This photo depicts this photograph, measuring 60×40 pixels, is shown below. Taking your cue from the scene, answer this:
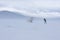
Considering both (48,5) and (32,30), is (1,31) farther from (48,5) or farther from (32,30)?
(48,5)

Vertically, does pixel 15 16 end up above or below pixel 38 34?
above

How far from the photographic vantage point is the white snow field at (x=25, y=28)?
3.49 ft

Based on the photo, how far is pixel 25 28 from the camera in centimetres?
108

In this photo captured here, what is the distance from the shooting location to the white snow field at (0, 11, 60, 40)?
1062mm

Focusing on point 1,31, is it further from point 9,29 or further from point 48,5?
point 48,5

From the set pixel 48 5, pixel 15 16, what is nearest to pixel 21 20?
pixel 15 16

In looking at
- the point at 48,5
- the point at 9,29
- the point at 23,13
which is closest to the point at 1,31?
the point at 9,29

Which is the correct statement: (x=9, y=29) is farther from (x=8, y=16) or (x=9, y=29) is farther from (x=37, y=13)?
(x=37, y=13)

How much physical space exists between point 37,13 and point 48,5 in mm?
87

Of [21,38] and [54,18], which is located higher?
[54,18]

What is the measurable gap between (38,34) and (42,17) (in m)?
0.11

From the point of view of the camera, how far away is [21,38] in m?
1.06

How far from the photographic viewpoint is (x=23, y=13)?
108 cm

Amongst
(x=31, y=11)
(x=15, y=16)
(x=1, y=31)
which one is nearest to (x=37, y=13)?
(x=31, y=11)
